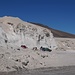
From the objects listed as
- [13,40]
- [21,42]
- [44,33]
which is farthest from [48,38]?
[13,40]

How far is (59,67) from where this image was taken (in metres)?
28.0

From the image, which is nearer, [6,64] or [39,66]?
[6,64]

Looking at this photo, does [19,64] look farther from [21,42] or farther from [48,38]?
[48,38]

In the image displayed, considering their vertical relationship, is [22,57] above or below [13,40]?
below

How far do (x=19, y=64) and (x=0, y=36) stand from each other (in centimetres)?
3124

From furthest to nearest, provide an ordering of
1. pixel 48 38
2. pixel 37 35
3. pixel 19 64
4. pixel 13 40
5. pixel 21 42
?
pixel 48 38
pixel 37 35
pixel 21 42
pixel 13 40
pixel 19 64

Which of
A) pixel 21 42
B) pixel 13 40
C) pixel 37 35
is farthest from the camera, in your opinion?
pixel 37 35

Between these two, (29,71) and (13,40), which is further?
(13,40)

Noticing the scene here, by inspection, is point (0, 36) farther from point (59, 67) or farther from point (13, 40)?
point (59, 67)

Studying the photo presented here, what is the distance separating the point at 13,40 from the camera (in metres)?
62.1

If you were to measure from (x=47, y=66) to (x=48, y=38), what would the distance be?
177ft

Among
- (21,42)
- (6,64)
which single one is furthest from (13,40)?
(6,64)

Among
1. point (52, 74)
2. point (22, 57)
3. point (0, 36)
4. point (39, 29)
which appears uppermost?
point (39, 29)

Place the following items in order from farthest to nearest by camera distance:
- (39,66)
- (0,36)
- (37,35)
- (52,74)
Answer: (37,35)
(0,36)
(39,66)
(52,74)
